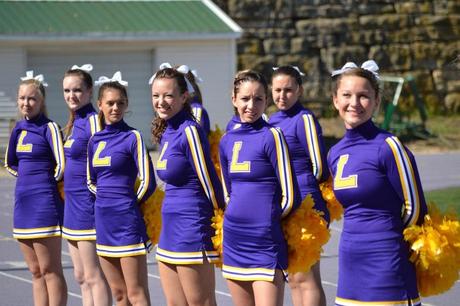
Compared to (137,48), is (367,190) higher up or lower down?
lower down

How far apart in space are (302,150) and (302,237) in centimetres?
150

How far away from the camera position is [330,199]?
26.1 ft

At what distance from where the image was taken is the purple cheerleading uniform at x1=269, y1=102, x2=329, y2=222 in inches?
302

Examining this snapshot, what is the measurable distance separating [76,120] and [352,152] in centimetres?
306

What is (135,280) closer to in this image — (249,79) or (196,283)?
(196,283)

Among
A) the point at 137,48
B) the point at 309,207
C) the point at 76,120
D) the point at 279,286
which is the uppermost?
the point at 137,48

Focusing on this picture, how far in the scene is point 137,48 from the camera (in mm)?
26031

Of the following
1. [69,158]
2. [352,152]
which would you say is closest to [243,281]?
[352,152]

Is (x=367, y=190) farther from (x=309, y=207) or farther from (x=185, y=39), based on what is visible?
(x=185, y=39)

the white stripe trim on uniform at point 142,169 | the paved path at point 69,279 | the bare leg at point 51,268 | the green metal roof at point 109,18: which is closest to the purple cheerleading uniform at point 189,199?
the white stripe trim on uniform at point 142,169

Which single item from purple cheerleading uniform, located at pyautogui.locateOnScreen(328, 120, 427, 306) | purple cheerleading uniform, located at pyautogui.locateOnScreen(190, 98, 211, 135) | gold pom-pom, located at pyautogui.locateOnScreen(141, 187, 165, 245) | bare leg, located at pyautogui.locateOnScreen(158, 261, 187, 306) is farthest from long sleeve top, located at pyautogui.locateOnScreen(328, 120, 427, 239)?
purple cheerleading uniform, located at pyautogui.locateOnScreen(190, 98, 211, 135)

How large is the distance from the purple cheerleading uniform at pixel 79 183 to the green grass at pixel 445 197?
8.18m

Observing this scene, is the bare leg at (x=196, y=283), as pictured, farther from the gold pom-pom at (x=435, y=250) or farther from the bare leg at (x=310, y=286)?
the gold pom-pom at (x=435, y=250)

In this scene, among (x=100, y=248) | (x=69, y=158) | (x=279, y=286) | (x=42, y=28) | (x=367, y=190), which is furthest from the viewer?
(x=42, y=28)
